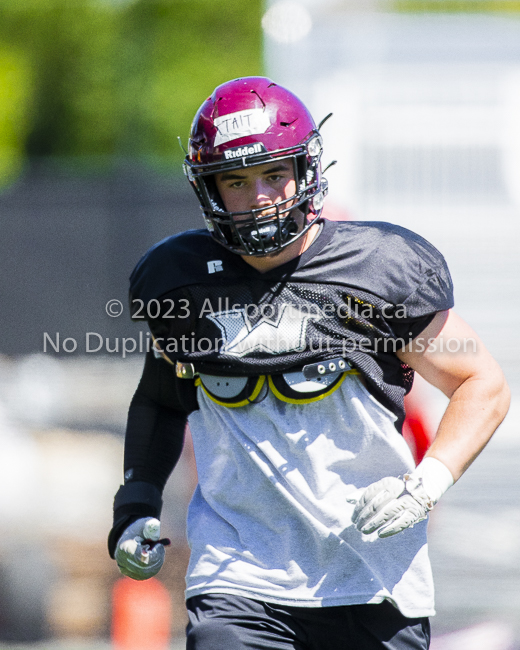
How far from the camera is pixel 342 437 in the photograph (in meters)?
2.00

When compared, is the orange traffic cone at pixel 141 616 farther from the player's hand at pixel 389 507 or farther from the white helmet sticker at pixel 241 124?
the white helmet sticker at pixel 241 124

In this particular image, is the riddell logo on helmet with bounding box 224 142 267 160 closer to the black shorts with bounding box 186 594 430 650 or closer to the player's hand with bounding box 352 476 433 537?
the player's hand with bounding box 352 476 433 537

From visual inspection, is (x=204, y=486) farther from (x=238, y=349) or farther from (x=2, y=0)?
(x=2, y=0)

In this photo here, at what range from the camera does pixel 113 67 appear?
11.6 meters

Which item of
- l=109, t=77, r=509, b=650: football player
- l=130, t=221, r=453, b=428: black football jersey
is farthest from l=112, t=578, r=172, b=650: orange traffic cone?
l=130, t=221, r=453, b=428: black football jersey

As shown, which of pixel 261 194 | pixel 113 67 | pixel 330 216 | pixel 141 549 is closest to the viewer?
pixel 261 194

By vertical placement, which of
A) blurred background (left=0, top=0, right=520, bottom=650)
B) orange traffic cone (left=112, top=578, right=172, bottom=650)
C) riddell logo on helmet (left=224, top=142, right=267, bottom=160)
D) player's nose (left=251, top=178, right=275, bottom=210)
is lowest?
orange traffic cone (left=112, top=578, right=172, bottom=650)

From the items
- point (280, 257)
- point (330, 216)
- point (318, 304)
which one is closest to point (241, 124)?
point (280, 257)

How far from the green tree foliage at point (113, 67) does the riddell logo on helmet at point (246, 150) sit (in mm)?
9583

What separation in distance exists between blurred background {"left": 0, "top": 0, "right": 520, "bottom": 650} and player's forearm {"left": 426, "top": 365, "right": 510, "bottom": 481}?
1.51 meters

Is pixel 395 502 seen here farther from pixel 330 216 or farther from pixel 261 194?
pixel 330 216

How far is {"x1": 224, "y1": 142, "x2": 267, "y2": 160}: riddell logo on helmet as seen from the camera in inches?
80.8

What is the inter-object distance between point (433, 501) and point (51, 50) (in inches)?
452

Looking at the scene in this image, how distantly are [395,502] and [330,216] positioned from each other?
1943 mm
